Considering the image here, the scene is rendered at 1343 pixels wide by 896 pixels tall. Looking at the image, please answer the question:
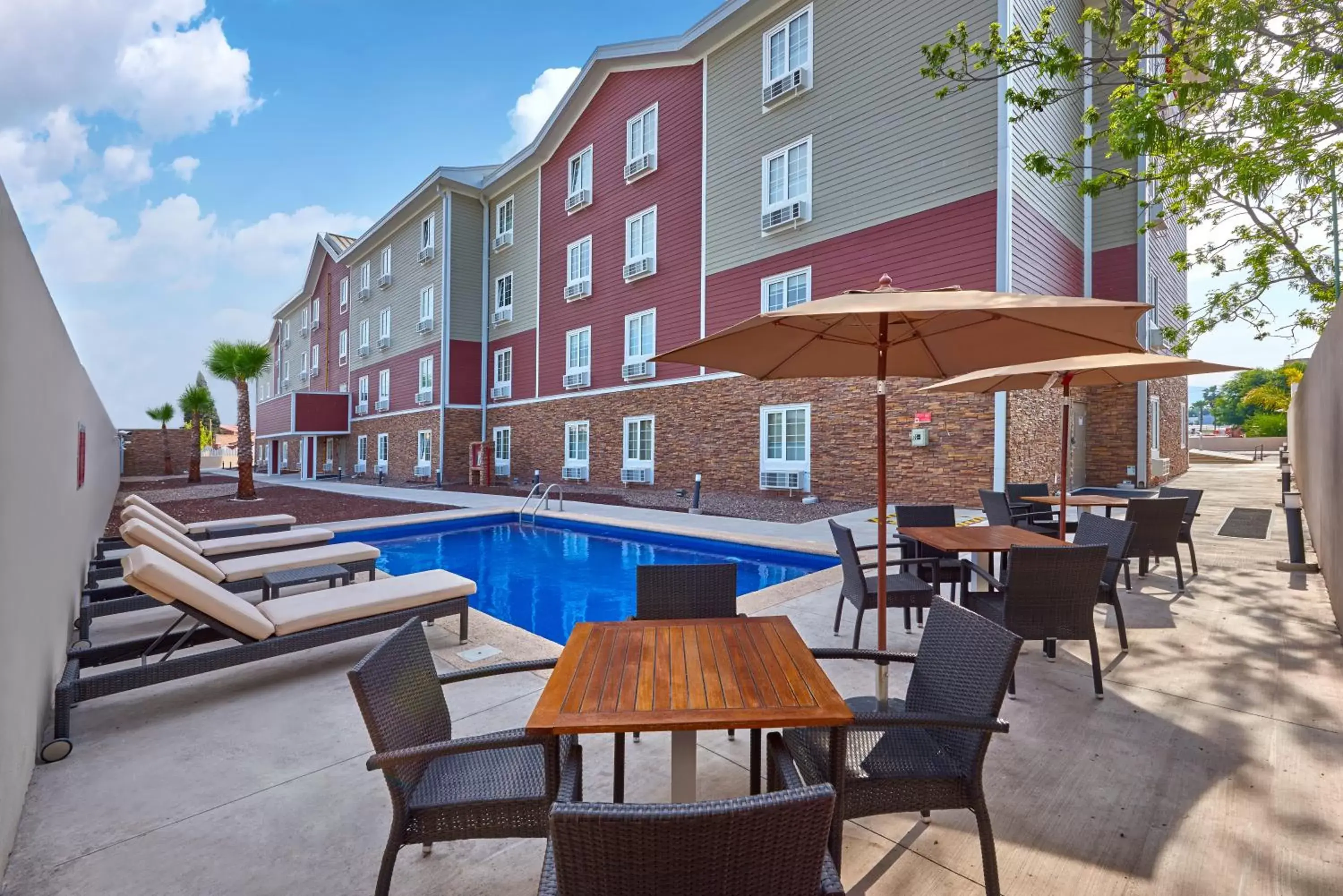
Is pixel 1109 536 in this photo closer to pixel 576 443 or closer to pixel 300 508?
pixel 300 508

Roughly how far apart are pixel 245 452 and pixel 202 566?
13.0 m

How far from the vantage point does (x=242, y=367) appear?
17.4m

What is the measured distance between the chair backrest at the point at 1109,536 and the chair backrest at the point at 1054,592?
0.90 meters

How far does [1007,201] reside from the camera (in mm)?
10320

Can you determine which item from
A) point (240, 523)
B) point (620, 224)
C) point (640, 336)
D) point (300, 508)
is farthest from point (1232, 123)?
point (300, 508)

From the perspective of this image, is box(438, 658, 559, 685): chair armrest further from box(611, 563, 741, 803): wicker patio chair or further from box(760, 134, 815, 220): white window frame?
box(760, 134, 815, 220): white window frame

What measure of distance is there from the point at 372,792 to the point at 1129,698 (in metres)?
3.90

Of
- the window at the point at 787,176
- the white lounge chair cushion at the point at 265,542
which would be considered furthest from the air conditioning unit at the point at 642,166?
the white lounge chair cushion at the point at 265,542

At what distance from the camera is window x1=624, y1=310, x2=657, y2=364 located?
1636 cm

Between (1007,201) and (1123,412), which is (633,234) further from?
(1123,412)

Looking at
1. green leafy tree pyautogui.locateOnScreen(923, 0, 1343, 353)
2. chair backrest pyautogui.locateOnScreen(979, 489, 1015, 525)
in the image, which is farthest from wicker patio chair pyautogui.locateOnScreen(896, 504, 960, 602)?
green leafy tree pyautogui.locateOnScreen(923, 0, 1343, 353)

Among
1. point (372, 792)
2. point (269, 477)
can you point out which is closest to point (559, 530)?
point (372, 792)

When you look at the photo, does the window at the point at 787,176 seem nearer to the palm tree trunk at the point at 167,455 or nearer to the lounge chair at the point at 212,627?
the lounge chair at the point at 212,627

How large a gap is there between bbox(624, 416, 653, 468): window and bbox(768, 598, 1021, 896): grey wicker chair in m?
14.1
